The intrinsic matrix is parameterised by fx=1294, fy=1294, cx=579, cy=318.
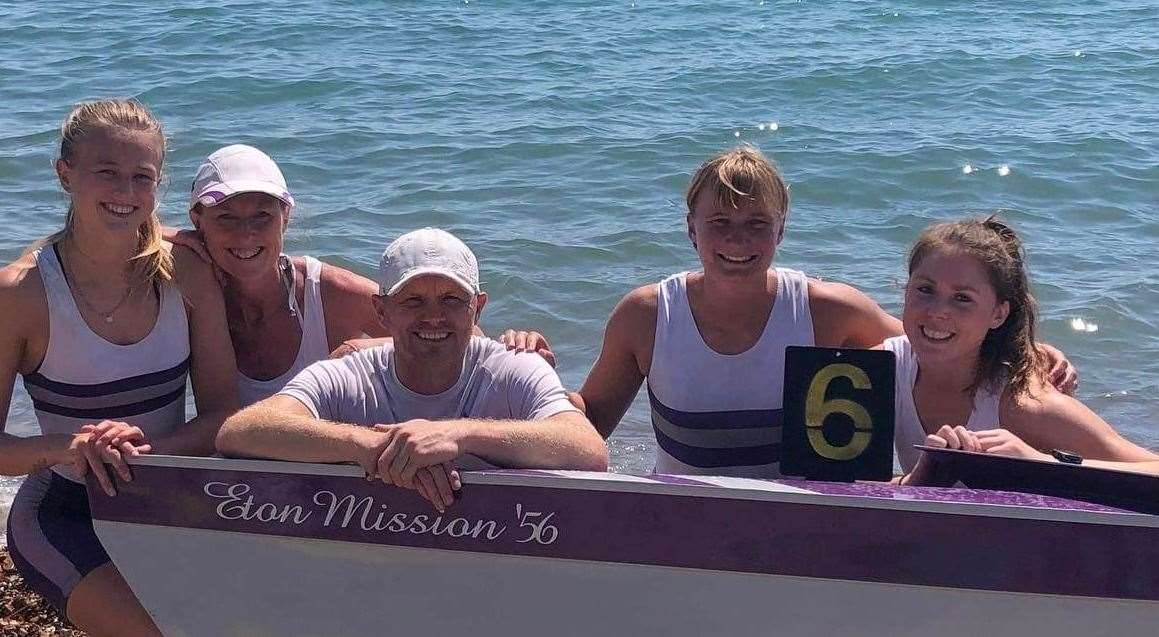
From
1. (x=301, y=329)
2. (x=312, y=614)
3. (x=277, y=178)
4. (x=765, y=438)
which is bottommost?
(x=312, y=614)

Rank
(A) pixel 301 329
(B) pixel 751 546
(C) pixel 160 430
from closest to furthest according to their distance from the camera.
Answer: (B) pixel 751 546
(C) pixel 160 430
(A) pixel 301 329

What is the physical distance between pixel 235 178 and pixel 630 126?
6.70 metres

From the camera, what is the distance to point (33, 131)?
9.67 metres

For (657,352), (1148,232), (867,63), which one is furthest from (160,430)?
(867,63)

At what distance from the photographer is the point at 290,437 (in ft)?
9.02

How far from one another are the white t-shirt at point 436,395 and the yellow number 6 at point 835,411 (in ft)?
1.88

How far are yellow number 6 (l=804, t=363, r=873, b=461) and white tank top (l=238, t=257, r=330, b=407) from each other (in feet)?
4.52

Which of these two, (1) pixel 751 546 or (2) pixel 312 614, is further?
(2) pixel 312 614

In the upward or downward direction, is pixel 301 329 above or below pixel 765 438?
above

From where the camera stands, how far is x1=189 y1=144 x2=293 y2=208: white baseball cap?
3346mm

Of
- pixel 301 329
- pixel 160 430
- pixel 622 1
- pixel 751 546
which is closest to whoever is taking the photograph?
pixel 751 546

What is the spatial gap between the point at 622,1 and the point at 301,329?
1233cm

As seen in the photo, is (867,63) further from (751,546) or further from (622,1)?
(751,546)

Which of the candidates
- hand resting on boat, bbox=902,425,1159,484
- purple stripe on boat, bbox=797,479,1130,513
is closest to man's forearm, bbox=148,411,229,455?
purple stripe on boat, bbox=797,479,1130,513
